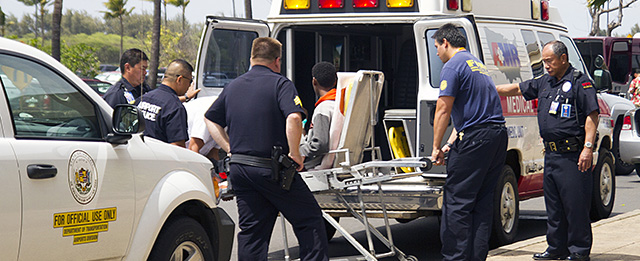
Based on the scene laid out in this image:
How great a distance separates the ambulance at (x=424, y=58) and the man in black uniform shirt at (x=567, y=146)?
67cm

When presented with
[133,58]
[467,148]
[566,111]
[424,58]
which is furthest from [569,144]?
[133,58]

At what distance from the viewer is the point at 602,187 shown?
10.1 metres

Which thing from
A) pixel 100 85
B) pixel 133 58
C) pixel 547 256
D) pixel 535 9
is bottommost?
pixel 547 256

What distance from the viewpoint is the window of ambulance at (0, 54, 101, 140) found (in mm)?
4344

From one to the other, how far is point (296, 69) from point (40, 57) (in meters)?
4.97

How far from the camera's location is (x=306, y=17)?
8359 mm

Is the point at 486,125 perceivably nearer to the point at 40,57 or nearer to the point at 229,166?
the point at 229,166

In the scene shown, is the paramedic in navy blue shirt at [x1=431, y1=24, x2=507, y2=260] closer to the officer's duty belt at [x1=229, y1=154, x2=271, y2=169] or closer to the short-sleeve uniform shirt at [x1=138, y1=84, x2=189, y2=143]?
the officer's duty belt at [x1=229, y1=154, x2=271, y2=169]

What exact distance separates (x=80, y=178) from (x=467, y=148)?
114 inches

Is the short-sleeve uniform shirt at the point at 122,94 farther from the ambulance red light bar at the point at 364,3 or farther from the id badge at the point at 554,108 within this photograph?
the id badge at the point at 554,108

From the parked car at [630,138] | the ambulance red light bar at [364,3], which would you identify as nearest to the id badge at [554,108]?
the ambulance red light bar at [364,3]

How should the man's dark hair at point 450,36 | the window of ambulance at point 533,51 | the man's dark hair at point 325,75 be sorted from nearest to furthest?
the man's dark hair at point 450,36, the man's dark hair at point 325,75, the window of ambulance at point 533,51

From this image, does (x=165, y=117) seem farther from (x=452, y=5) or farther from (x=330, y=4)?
(x=452, y=5)

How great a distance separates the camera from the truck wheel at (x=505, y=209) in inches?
316
